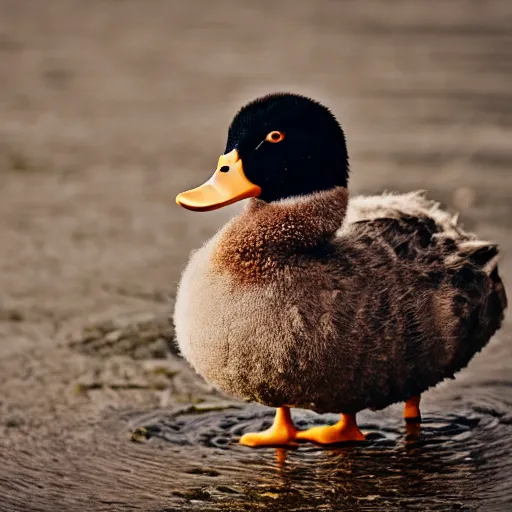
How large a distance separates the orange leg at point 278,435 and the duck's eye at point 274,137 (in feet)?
3.68

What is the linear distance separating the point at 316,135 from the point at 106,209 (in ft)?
12.5

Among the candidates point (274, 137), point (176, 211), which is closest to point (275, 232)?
A: point (274, 137)

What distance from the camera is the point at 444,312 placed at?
4.86 m

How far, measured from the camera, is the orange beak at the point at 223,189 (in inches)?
179

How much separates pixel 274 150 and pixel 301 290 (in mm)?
533

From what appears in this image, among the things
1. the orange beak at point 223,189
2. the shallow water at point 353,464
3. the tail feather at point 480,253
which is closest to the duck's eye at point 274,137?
the orange beak at point 223,189

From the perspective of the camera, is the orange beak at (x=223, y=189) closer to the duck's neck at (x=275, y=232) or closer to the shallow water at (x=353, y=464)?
the duck's neck at (x=275, y=232)

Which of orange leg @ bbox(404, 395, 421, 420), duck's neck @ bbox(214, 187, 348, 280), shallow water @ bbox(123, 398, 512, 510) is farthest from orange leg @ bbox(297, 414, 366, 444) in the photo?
duck's neck @ bbox(214, 187, 348, 280)

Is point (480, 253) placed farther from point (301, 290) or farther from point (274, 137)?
point (274, 137)

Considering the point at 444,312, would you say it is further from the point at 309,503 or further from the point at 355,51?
the point at 355,51

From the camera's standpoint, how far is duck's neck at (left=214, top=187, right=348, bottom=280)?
464 cm

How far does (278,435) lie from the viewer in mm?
5039

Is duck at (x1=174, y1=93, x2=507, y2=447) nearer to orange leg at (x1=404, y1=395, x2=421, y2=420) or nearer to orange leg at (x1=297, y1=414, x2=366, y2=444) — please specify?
orange leg at (x1=297, y1=414, x2=366, y2=444)

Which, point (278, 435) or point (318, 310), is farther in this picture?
point (278, 435)
